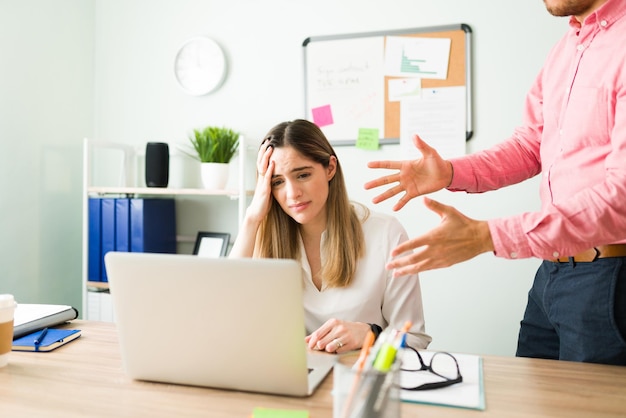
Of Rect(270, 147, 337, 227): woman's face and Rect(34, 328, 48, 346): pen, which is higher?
Rect(270, 147, 337, 227): woman's face

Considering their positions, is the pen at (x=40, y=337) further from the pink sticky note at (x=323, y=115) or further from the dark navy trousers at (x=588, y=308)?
the pink sticky note at (x=323, y=115)

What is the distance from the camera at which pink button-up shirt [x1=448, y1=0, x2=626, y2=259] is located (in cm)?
106

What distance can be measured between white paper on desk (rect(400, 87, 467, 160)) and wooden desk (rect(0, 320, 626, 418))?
1453 millimetres

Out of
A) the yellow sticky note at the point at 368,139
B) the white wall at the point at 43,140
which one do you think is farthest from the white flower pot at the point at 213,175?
the white wall at the point at 43,140

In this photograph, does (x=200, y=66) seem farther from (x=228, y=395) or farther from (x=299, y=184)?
(x=228, y=395)

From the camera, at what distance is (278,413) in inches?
33.9

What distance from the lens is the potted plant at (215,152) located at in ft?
8.64

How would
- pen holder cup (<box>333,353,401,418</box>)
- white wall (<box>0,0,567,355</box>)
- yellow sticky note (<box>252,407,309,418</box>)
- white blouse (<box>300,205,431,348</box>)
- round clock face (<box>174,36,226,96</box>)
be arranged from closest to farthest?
pen holder cup (<box>333,353,401,418</box>) → yellow sticky note (<box>252,407,309,418</box>) → white blouse (<box>300,205,431,348</box>) → white wall (<box>0,0,567,355</box>) → round clock face (<box>174,36,226,96</box>)

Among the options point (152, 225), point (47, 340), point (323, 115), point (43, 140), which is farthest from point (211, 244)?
point (47, 340)

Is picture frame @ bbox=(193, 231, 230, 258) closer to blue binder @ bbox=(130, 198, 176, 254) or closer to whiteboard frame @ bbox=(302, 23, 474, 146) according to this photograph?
blue binder @ bbox=(130, 198, 176, 254)

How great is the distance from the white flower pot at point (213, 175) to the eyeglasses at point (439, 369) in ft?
5.34

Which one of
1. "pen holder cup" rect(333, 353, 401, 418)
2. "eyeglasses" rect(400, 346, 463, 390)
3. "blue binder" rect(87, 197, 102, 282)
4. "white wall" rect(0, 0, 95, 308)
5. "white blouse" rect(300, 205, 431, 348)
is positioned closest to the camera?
"pen holder cup" rect(333, 353, 401, 418)

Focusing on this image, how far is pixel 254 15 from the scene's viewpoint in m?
2.79

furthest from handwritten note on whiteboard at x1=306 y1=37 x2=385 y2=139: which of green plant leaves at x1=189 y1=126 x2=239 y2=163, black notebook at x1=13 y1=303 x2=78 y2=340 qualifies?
black notebook at x1=13 y1=303 x2=78 y2=340
